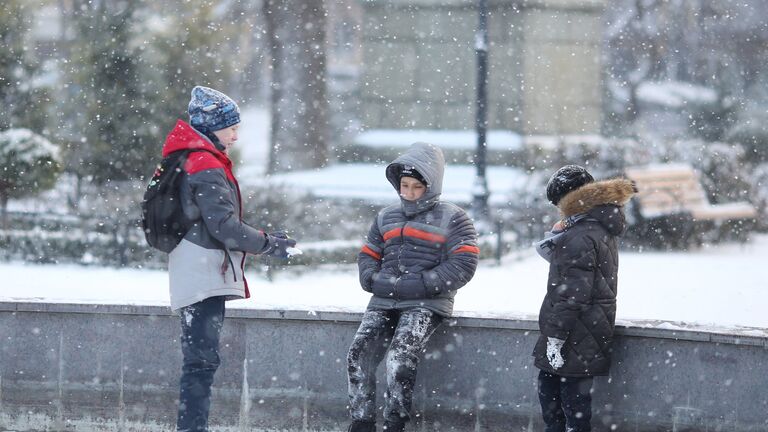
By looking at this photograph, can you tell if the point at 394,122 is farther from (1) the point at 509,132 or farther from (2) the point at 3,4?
(2) the point at 3,4

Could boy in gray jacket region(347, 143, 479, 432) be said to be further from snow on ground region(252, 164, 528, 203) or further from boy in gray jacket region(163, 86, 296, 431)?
snow on ground region(252, 164, 528, 203)

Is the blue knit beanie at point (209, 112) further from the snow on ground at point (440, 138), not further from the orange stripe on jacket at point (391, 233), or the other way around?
the snow on ground at point (440, 138)

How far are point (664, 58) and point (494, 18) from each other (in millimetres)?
12985

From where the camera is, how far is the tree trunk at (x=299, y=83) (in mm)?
18484

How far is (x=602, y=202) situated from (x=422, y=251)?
2.98 feet

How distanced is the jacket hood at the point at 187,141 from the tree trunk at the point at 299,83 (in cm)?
1364

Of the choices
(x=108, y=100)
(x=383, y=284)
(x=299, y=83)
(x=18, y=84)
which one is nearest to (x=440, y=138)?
(x=299, y=83)

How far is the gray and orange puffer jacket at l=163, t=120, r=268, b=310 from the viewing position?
481 cm

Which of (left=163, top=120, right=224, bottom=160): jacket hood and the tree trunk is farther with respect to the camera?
the tree trunk

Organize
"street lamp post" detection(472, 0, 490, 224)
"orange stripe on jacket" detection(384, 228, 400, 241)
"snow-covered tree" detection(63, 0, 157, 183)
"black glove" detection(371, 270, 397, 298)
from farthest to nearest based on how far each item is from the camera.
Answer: "snow-covered tree" detection(63, 0, 157, 183) → "street lamp post" detection(472, 0, 490, 224) → "orange stripe on jacket" detection(384, 228, 400, 241) → "black glove" detection(371, 270, 397, 298)

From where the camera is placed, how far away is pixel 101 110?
1431 centimetres

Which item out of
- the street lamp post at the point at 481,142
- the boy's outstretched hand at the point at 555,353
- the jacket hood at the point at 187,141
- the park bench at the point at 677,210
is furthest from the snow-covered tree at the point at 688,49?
the jacket hood at the point at 187,141

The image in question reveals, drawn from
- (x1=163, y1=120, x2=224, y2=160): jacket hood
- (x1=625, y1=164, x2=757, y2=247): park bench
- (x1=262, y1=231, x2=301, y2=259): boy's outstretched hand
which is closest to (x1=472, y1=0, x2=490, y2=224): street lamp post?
(x1=625, y1=164, x2=757, y2=247): park bench

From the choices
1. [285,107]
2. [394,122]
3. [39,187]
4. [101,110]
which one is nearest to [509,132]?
[394,122]
